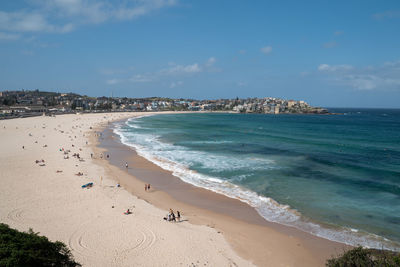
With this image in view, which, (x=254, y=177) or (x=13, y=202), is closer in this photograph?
(x=13, y=202)

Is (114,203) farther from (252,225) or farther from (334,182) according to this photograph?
(334,182)

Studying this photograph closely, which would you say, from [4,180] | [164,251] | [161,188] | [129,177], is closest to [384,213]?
[164,251]

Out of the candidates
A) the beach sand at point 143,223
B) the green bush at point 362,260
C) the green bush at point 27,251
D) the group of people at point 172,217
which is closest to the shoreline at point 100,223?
the beach sand at point 143,223

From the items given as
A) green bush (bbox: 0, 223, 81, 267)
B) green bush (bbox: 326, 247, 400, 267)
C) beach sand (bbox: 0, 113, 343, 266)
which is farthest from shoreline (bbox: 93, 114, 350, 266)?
green bush (bbox: 0, 223, 81, 267)

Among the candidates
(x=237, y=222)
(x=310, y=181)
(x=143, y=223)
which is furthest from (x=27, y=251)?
(x=310, y=181)

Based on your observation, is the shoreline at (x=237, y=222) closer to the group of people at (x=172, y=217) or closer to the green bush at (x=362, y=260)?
the group of people at (x=172, y=217)

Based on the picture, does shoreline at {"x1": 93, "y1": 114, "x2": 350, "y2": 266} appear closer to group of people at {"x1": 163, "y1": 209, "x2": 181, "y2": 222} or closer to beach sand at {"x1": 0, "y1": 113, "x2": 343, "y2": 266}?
beach sand at {"x1": 0, "y1": 113, "x2": 343, "y2": 266}
